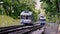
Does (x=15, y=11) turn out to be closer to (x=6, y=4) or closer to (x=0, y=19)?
(x=6, y=4)

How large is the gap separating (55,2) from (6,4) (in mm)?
26318

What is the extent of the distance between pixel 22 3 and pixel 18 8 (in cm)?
275

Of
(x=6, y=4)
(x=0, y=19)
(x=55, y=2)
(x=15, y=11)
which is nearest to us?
(x=55, y=2)

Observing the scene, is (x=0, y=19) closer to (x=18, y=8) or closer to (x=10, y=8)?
(x=10, y=8)

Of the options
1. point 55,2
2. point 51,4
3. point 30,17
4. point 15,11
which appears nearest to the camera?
point 55,2

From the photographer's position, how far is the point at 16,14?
5478 centimetres

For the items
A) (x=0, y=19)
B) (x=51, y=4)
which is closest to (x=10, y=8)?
(x=0, y=19)

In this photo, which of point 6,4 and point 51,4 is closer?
point 51,4

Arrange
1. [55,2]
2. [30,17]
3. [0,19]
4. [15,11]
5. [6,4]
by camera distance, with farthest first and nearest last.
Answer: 1. [15,11]
2. [6,4]
3. [0,19]
4. [30,17]
5. [55,2]

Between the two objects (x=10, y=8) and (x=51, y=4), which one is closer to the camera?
(x=51, y=4)

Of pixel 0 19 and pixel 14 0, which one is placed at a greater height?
pixel 14 0

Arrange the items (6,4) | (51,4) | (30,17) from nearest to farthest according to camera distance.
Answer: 1. (51,4)
2. (30,17)
3. (6,4)

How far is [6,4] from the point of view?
49469 mm

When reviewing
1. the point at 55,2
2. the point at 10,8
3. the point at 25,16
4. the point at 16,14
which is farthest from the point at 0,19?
the point at 55,2
